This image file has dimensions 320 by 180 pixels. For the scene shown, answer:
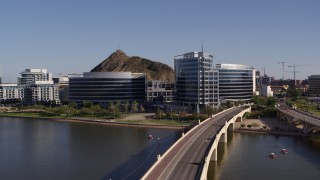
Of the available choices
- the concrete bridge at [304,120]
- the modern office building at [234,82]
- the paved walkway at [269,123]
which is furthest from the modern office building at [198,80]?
the concrete bridge at [304,120]

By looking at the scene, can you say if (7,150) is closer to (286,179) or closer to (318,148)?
(286,179)

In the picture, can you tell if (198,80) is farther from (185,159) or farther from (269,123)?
(185,159)

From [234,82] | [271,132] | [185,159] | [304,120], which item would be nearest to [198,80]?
[234,82]

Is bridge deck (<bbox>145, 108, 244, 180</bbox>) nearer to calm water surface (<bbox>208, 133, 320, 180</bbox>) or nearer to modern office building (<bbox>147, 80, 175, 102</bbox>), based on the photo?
calm water surface (<bbox>208, 133, 320, 180</bbox>)

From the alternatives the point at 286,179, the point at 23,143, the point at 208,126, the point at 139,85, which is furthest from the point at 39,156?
the point at 139,85

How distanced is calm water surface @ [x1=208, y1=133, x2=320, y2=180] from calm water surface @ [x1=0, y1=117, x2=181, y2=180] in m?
12.3

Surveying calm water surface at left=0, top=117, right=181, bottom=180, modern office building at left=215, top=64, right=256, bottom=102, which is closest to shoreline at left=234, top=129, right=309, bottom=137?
calm water surface at left=0, top=117, right=181, bottom=180

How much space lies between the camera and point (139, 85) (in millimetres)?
161750

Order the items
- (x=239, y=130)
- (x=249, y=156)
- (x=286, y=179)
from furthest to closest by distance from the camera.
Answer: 1. (x=239, y=130)
2. (x=249, y=156)
3. (x=286, y=179)

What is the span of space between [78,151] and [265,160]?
35.5m

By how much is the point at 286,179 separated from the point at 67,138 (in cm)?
5524

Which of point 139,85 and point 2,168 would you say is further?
point 139,85

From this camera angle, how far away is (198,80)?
13025 cm

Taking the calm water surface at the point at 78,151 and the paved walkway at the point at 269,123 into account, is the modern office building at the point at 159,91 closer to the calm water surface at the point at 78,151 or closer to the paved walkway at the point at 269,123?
the calm water surface at the point at 78,151
